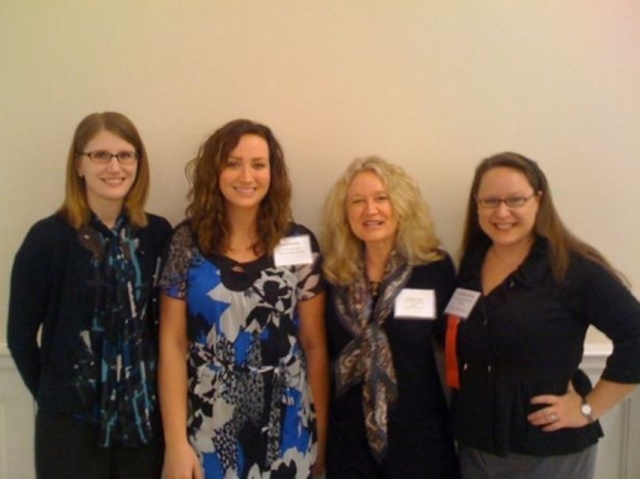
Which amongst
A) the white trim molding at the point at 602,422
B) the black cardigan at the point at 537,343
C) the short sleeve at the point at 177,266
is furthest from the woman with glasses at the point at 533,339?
the short sleeve at the point at 177,266

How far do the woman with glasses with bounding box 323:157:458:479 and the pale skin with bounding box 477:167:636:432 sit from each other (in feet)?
0.79

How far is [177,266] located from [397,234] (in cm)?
78

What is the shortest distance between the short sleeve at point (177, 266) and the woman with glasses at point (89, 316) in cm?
9

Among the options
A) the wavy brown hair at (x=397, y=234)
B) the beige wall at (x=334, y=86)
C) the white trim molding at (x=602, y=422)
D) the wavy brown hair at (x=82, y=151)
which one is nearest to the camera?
the wavy brown hair at (x=82, y=151)

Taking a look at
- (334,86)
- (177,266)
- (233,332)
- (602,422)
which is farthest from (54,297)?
(602,422)

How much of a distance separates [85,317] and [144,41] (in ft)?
3.61

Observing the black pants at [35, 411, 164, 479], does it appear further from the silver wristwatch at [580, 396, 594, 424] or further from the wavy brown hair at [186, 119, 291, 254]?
the silver wristwatch at [580, 396, 594, 424]

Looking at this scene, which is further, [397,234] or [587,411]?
[397,234]

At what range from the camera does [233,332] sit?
1.77m

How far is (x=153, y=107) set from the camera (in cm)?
217

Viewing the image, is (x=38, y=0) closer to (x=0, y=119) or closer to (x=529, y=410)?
(x=0, y=119)

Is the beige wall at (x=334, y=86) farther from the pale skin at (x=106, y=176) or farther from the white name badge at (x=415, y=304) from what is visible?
the white name badge at (x=415, y=304)

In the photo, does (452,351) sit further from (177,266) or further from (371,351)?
(177,266)

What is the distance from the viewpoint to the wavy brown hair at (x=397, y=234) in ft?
6.32
